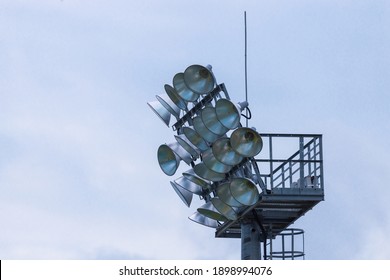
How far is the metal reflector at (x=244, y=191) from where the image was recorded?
30278 millimetres

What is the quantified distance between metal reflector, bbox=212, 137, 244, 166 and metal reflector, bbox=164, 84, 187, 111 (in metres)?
2.35

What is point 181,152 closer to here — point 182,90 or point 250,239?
point 182,90

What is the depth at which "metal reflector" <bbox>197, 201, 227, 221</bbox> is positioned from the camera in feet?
107

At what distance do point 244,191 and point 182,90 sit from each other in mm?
3194

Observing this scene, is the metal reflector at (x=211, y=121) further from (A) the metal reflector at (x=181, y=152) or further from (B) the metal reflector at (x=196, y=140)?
(A) the metal reflector at (x=181, y=152)

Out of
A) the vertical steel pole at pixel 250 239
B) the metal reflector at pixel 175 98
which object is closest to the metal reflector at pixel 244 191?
the vertical steel pole at pixel 250 239

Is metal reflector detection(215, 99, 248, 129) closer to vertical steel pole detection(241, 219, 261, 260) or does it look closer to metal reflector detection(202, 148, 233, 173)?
metal reflector detection(202, 148, 233, 173)

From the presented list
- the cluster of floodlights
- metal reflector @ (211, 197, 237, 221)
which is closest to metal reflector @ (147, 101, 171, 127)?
the cluster of floodlights

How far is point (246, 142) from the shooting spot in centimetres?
3034

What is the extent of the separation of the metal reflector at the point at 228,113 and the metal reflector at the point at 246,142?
1.01 feet

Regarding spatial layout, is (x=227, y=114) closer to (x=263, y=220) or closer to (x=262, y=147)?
(x=262, y=147)

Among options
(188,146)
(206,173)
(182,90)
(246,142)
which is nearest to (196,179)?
(206,173)

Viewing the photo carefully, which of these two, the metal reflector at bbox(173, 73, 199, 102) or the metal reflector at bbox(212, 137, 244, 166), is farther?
the metal reflector at bbox(173, 73, 199, 102)

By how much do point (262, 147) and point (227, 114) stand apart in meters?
1.12
